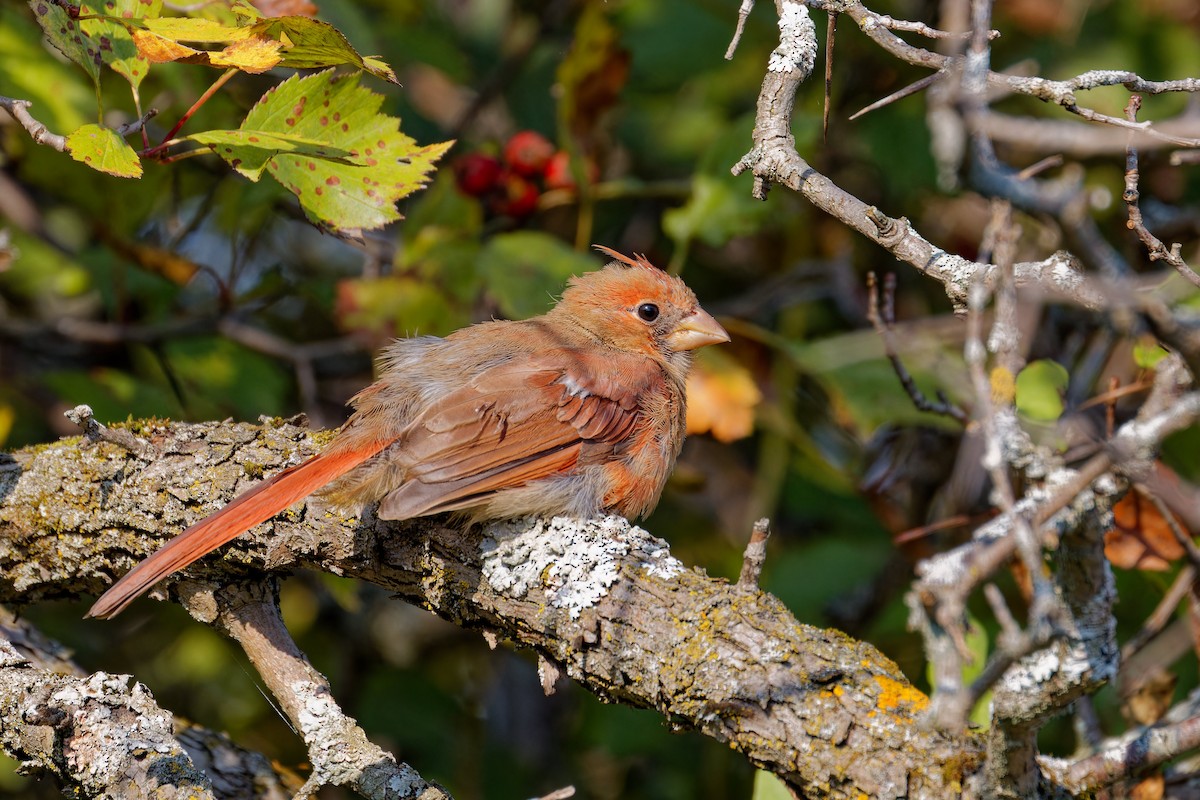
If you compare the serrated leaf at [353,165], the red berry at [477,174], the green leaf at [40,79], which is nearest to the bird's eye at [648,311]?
the red berry at [477,174]

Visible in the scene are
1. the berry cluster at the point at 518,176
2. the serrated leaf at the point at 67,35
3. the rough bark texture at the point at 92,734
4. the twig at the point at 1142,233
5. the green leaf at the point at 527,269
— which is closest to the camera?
the twig at the point at 1142,233

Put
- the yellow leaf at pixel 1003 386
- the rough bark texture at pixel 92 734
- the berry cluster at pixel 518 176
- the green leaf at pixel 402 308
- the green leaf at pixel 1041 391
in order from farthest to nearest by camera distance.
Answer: the berry cluster at pixel 518 176, the green leaf at pixel 402 308, the green leaf at pixel 1041 391, the rough bark texture at pixel 92 734, the yellow leaf at pixel 1003 386

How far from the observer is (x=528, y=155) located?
4.80 m

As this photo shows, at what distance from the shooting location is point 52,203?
5586 millimetres

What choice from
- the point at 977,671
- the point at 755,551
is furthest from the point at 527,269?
the point at 977,671

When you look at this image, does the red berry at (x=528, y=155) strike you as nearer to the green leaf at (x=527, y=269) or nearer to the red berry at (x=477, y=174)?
the red berry at (x=477, y=174)

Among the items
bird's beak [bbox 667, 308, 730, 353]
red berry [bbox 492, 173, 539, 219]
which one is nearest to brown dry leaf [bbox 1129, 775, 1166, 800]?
bird's beak [bbox 667, 308, 730, 353]

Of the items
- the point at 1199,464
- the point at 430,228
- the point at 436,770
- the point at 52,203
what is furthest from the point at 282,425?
the point at 1199,464

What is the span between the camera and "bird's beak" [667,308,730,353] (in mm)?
4562

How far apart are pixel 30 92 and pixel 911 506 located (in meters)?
3.93

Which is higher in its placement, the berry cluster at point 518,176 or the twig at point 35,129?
the berry cluster at point 518,176

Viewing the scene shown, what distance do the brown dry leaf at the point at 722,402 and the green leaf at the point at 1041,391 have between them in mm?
1044

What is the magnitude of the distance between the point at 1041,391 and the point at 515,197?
2261 mm

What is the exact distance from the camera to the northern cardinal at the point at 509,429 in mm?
3131
